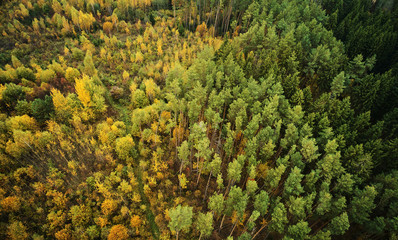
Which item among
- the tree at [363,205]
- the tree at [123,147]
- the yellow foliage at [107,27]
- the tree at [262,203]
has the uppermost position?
the yellow foliage at [107,27]

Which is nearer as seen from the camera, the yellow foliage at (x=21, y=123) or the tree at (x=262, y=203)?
the tree at (x=262, y=203)

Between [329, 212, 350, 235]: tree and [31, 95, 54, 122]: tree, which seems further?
[31, 95, 54, 122]: tree

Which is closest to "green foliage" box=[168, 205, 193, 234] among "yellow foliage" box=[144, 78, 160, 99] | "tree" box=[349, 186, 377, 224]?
"tree" box=[349, 186, 377, 224]

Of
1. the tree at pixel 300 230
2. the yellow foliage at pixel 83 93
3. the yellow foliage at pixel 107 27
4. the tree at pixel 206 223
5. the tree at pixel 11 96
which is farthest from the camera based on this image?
the yellow foliage at pixel 107 27

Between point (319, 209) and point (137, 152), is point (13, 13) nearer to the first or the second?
point (137, 152)

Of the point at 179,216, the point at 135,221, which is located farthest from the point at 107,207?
the point at 179,216

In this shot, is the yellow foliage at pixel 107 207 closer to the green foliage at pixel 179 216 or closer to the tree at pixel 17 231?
the tree at pixel 17 231

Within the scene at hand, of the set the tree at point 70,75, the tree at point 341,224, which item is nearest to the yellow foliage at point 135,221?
the tree at point 341,224

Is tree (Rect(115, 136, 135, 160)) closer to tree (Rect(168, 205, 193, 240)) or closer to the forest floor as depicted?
the forest floor
